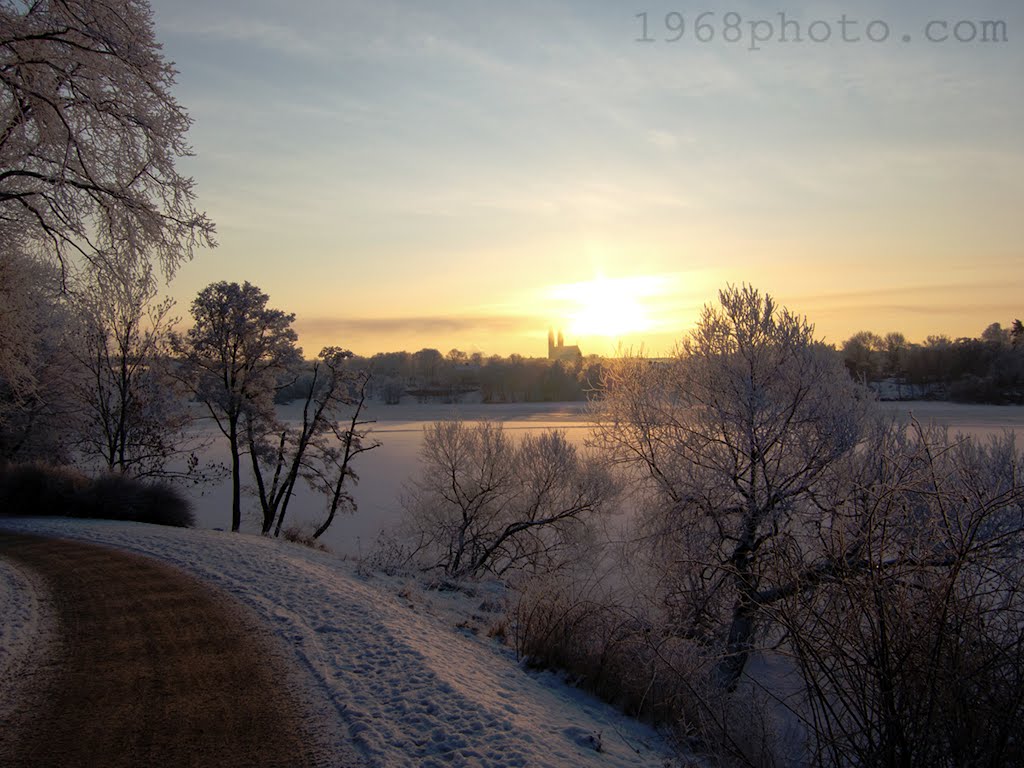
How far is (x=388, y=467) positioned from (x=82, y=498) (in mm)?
29839

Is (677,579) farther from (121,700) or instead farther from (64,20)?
(64,20)

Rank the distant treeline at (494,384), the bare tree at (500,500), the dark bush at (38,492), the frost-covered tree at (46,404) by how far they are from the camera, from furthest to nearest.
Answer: the distant treeline at (494,384) < the bare tree at (500,500) < the frost-covered tree at (46,404) < the dark bush at (38,492)

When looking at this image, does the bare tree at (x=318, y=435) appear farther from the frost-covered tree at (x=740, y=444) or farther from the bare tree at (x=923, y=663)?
the bare tree at (x=923, y=663)

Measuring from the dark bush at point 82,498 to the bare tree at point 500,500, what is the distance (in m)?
10.9

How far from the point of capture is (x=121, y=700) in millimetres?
5426

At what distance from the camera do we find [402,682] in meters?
6.23

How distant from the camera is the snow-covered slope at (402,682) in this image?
5.14m

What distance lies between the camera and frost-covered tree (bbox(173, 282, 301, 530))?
1000 inches

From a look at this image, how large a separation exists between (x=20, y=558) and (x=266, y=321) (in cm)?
1630

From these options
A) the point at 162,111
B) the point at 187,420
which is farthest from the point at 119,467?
the point at 162,111

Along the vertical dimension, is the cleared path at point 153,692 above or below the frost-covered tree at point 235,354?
below

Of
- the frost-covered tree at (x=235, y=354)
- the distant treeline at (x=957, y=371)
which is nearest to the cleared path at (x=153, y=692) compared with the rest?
the frost-covered tree at (x=235, y=354)

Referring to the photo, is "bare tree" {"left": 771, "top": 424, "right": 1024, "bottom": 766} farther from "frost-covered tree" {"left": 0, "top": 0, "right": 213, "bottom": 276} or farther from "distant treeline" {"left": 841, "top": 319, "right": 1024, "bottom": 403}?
"distant treeline" {"left": 841, "top": 319, "right": 1024, "bottom": 403}

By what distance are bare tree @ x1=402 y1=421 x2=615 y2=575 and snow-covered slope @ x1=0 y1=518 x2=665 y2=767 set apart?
54.0ft
